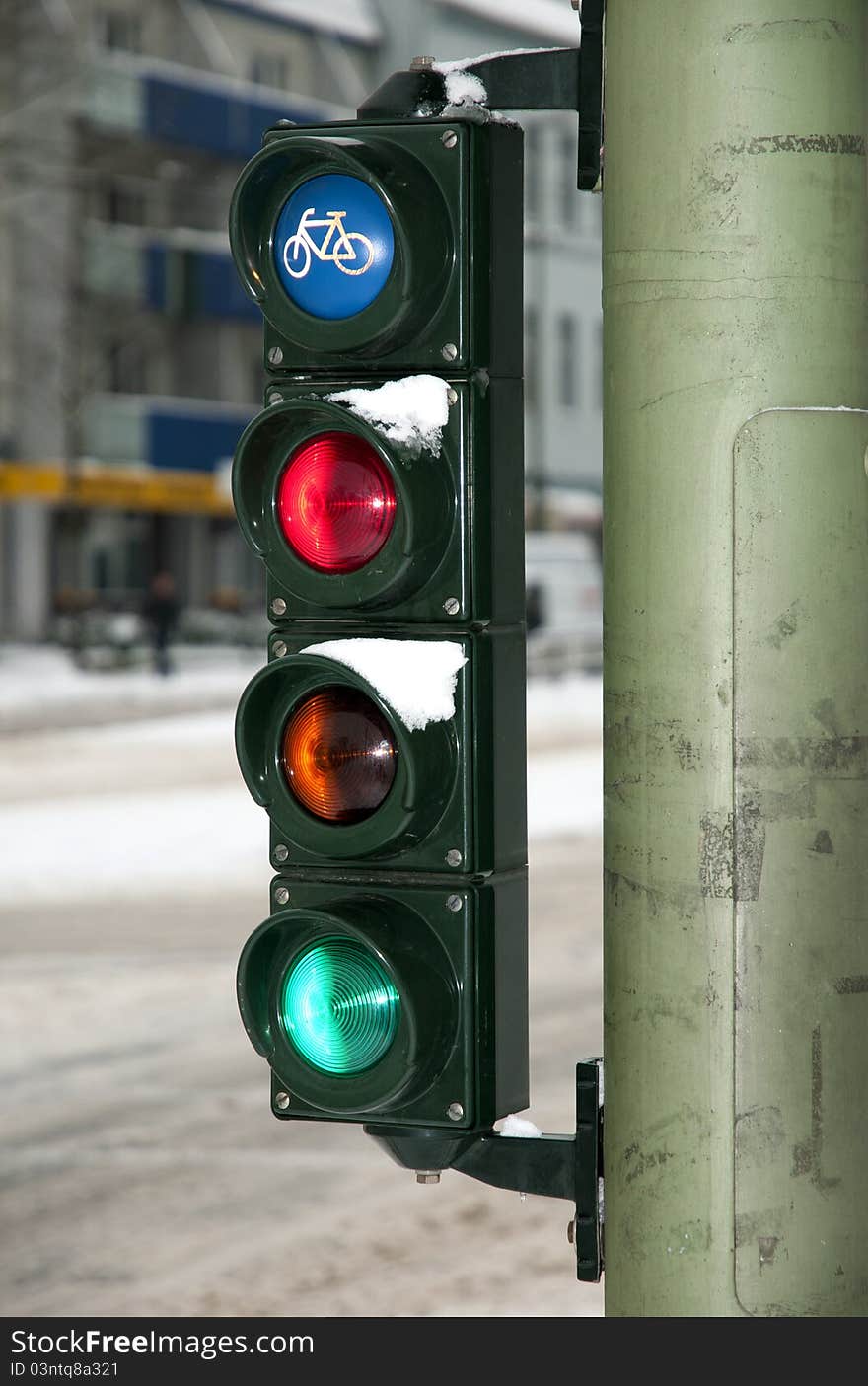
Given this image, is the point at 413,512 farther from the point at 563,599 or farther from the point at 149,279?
the point at 149,279

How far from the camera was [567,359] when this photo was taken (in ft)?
187

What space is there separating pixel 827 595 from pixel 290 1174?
4.34 meters

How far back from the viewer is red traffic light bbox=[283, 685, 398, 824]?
2402mm

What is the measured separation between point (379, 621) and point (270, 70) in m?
50.4

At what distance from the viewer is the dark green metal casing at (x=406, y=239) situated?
7.77ft

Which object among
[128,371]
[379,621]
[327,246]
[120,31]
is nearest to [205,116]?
[120,31]

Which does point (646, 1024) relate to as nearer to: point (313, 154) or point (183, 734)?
point (313, 154)

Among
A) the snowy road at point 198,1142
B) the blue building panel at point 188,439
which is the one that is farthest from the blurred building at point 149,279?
the snowy road at point 198,1142

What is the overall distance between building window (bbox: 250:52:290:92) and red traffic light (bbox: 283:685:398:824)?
49.9 meters

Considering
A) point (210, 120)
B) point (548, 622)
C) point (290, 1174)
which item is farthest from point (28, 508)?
point (290, 1174)

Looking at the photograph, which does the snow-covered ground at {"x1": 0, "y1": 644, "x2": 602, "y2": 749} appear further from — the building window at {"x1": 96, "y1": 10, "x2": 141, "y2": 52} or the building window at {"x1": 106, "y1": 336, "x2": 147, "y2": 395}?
the building window at {"x1": 96, "y1": 10, "x2": 141, "y2": 52}

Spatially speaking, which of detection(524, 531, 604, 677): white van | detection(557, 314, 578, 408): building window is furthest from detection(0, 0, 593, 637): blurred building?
detection(524, 531, 604, 677): white van

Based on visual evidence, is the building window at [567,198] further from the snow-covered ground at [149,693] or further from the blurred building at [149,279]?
the snow-covered ground at [149,693]

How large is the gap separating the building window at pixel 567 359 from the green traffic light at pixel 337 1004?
54707 millimetres
